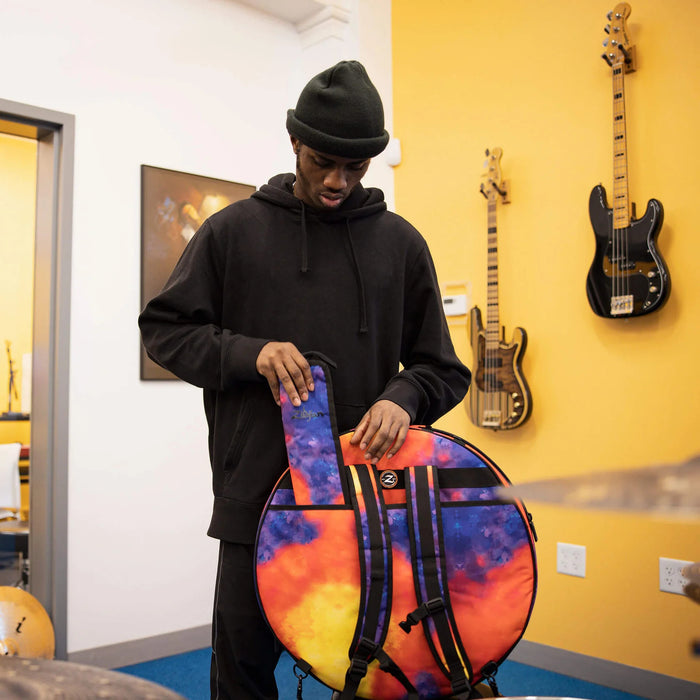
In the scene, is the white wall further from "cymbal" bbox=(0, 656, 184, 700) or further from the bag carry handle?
"cymbal" bbox=(0, 656, 184, 700)

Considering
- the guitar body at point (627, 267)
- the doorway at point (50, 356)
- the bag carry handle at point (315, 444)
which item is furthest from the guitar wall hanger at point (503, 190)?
the bag carry handle at point (315, 444)

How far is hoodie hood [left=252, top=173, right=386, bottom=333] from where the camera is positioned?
4.42ft

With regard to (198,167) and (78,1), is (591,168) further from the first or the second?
(78,1)

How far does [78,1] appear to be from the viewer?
117 inches

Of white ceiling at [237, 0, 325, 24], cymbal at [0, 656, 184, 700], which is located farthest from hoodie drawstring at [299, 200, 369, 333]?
white ceiling at [237, 0, 325, 24]

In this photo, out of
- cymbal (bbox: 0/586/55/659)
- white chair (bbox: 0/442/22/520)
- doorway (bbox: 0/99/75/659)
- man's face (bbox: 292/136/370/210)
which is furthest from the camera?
white chair (bbox: 0/442/22/520)

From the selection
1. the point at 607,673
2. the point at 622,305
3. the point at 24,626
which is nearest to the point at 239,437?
the point at 24,626

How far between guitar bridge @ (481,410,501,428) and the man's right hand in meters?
1.94

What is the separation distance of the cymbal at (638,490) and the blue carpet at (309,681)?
250cm

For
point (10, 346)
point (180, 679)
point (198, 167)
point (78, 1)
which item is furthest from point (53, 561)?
point (10, 346)

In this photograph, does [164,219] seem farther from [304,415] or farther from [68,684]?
[68,684]

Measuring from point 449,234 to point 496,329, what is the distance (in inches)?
21.9

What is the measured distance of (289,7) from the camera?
3.54m

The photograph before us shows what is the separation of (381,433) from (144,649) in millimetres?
2239
